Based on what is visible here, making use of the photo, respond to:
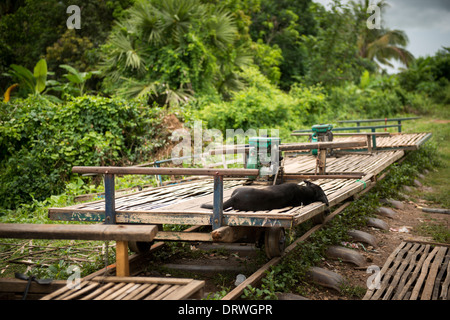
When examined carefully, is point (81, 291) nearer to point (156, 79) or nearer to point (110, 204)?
point (110, 204)

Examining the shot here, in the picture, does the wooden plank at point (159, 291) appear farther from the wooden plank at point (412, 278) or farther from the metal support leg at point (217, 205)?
the wooden plank at point (412, 278)

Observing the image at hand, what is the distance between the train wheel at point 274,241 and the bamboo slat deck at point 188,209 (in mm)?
325

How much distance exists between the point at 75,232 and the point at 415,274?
3.79 m

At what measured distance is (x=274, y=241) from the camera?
4766 millimetres

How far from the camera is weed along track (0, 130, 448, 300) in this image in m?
3.60

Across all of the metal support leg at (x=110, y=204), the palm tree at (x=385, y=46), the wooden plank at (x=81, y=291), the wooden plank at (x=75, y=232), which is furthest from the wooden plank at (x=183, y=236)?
the palm tree at (x=385, y=46)

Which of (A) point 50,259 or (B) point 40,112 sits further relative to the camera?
(B) point 40,112

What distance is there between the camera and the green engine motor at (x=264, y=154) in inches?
229

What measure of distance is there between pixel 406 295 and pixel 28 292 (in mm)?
3644

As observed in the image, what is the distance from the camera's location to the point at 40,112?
9.42m

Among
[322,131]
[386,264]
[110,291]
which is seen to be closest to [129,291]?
[110,291]
